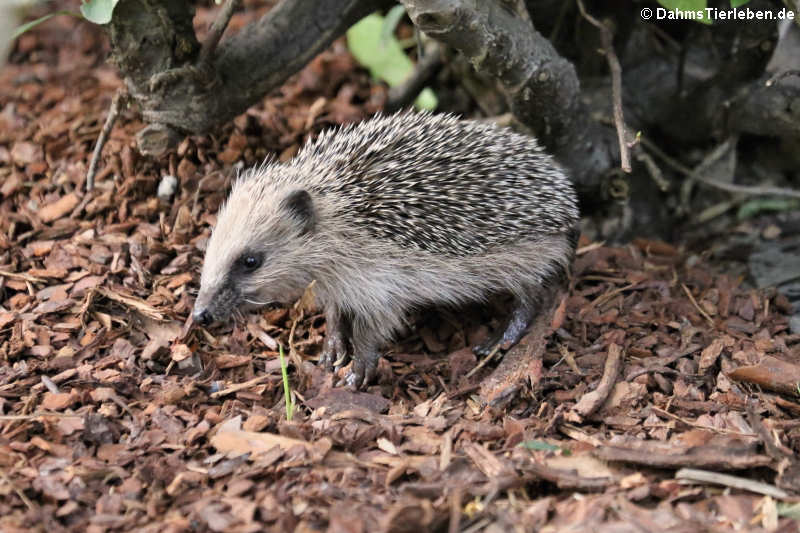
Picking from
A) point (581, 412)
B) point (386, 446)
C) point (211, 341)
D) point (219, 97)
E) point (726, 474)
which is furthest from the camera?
point (219, 97)

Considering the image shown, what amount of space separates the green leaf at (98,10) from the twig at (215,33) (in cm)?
86

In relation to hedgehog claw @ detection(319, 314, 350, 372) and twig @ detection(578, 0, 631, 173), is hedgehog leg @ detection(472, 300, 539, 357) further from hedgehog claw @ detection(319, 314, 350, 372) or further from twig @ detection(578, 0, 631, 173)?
twig @ detection(578, 0, 631, 173)

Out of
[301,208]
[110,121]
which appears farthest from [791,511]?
[110,121]

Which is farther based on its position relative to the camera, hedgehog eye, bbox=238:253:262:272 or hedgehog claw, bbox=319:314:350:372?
hedgehog claw, bbox=319:314:350:372

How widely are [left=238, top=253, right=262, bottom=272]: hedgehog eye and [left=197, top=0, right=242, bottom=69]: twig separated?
1.65 metres

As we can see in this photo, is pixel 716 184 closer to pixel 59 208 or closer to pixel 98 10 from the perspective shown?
pixel 98 10

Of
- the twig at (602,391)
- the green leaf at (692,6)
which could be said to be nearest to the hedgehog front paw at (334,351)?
the twig at (602,391)

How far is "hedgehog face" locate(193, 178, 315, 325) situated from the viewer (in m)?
5.62

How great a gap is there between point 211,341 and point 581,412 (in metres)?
2.76

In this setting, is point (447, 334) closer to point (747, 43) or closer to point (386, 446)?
point (386, 446)

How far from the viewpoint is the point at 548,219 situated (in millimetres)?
6207

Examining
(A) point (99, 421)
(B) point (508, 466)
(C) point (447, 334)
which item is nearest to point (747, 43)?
(C) point (447, 334)

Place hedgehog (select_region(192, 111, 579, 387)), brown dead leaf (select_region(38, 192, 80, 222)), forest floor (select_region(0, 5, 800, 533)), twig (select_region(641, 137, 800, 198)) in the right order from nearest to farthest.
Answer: forest floor (select_region(0, 5, 800, 533)), hedgehog (select_region(192, 111, 579, 387)), brown dead leaf (select_region(38, 192, 80, 222)), twig (select_region(641, 137, 800, 198))

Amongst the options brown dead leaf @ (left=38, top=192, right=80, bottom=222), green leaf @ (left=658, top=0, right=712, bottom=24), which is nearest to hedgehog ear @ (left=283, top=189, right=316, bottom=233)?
brown dead leaf @ (left=38, top=192, right=80, bottom=222)
